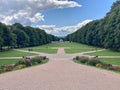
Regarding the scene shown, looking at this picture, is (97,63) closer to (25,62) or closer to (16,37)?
(25,62)

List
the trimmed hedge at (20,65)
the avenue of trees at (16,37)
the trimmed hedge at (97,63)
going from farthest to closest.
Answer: the avenue of trees at (16,37), the trimmed hedge at (97,63), the trimmed hedge at (20,65)

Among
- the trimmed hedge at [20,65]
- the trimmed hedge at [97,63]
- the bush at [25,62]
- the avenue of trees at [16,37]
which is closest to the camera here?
the trimmed hedge at [20,65]

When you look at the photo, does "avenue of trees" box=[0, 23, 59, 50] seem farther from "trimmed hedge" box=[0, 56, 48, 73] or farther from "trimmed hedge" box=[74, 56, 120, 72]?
"trimmed hedge" box=[74, 56, 120, 72]


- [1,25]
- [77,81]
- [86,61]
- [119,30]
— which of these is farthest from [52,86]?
[1,25]

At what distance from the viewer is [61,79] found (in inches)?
663

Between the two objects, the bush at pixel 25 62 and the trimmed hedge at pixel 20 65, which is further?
the bush at pixel 25 62

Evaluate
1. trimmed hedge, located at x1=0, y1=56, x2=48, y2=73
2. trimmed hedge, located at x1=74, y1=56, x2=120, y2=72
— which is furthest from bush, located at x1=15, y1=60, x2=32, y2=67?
trimmed hedge, located at x1=74, y1=56, x2=120, y2=72

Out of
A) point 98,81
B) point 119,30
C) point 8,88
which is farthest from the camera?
point 119,30

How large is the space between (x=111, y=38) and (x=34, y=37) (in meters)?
45.3

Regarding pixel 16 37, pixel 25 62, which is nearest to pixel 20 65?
pixel 25 62

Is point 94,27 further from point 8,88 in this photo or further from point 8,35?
point 8,88

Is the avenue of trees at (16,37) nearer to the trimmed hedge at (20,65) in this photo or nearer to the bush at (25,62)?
the trimmed hedge at (20,65)

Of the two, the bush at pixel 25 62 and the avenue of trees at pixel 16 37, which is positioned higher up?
the avenue of trees at pixel 16 37

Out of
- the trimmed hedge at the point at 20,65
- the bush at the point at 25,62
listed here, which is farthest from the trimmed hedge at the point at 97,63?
the bush at the point at 25,62
